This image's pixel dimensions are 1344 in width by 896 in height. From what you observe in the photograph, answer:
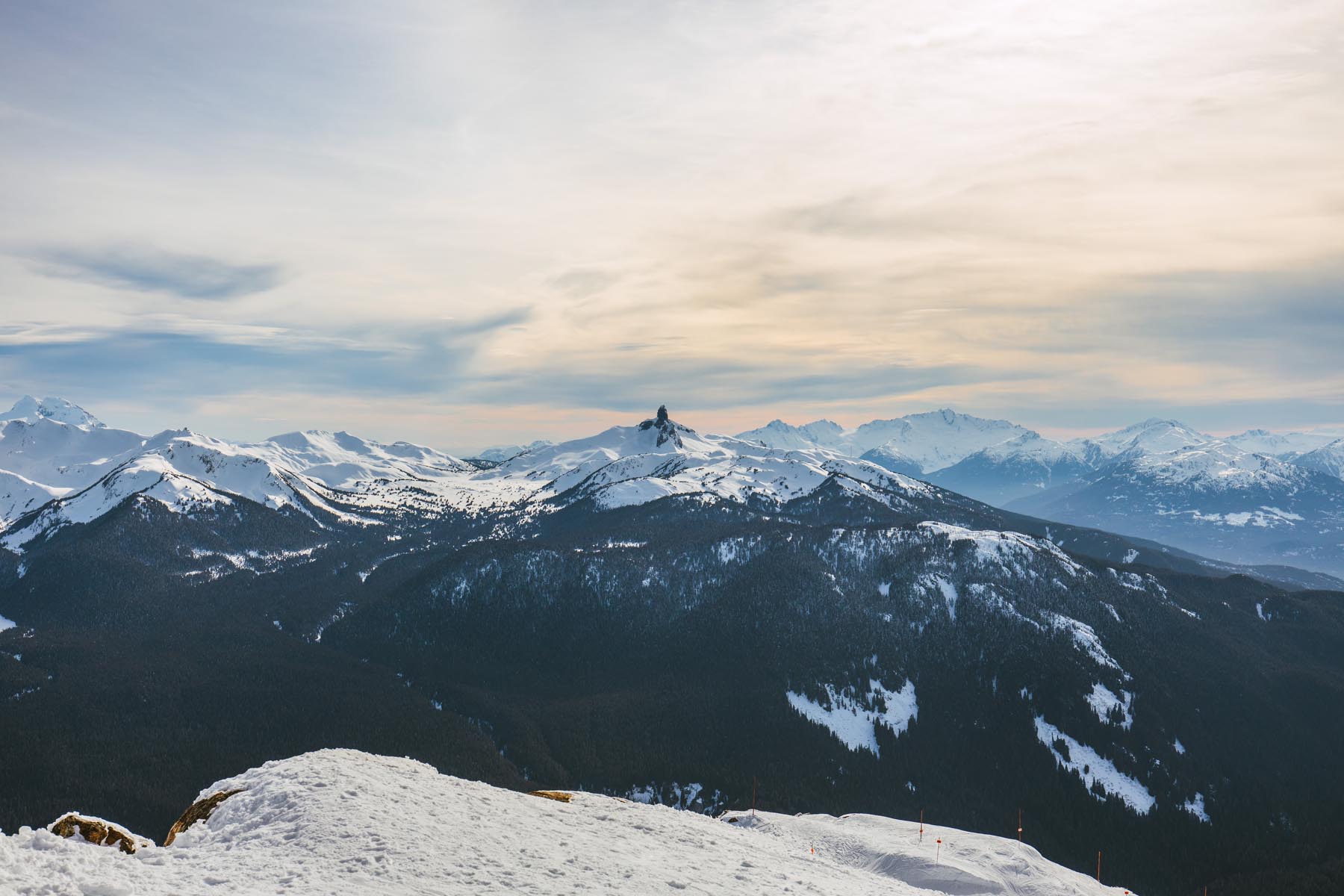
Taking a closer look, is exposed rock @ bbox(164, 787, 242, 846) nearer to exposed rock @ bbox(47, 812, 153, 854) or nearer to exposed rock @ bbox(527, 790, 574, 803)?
exposed rock @ bbox(47, 812, 153, 854)

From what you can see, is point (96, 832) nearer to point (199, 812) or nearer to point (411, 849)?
point (199, 812)

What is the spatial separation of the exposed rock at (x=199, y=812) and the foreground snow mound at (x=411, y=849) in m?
1.18

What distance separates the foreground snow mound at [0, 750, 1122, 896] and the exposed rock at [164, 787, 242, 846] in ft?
3.88

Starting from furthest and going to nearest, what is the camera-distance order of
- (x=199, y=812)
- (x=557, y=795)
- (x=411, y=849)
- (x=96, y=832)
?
1. (x=557, y=795)
2. (x=199, y=812)
3. (x=411, y=849)
4. (x=96, y=832)

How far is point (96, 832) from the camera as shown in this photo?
3672 cm

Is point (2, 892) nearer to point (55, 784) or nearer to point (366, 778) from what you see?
point (366, 778)

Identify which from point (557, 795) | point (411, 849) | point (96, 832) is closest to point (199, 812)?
point (96, 832)

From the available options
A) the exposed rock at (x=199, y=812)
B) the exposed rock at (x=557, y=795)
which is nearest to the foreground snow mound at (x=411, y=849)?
the exposed rock at (x=199, y=812)

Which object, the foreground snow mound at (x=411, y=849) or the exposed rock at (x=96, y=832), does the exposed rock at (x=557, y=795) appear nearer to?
the foreground snow mound at (x=411, y=849)

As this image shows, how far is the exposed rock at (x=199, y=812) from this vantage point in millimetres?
44544

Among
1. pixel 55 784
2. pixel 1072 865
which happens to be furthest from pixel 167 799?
pixel 1072 865

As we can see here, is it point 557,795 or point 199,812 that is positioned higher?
point 199,812

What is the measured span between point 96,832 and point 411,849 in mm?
16309

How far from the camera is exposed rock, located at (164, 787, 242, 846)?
44.5m
